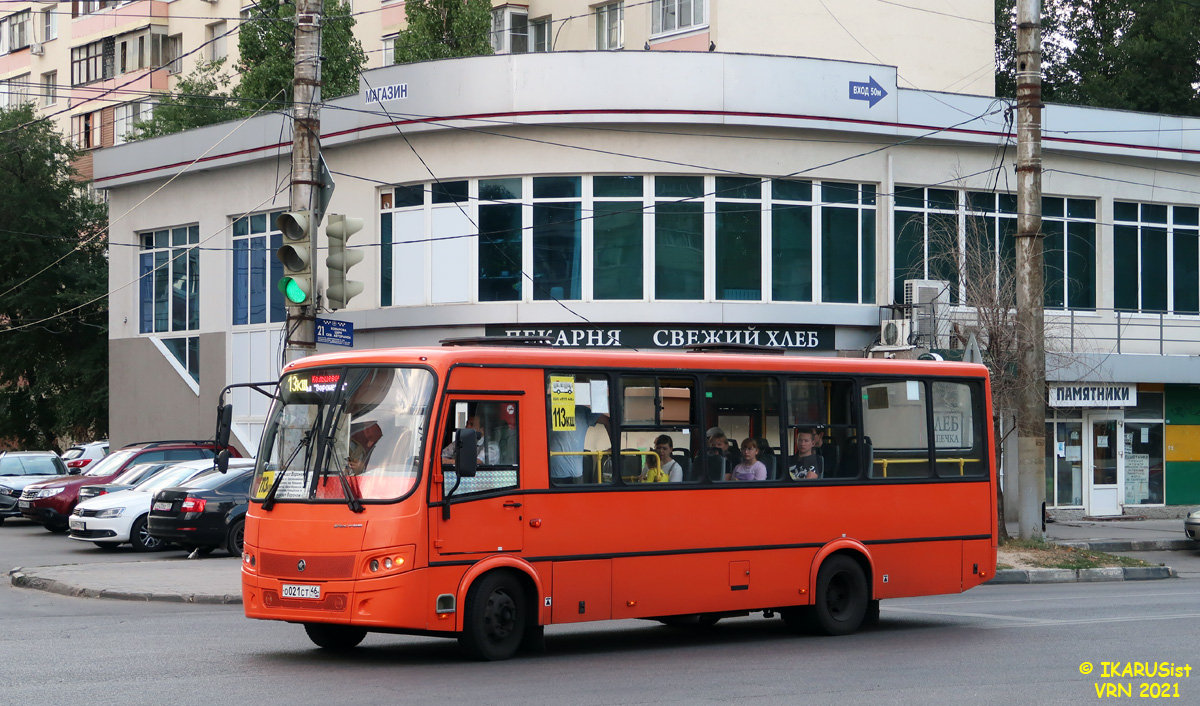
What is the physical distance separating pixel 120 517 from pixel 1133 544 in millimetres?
17930

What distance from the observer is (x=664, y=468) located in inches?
488

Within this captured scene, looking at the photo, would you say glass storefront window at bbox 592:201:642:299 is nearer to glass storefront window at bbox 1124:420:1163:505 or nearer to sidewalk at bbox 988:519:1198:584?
sidewalk at bbox 988:519:1198:584

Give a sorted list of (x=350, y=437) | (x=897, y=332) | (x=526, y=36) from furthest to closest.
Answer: (x=526, y=36) → (x=897, y=332) → (x=350, y=437)

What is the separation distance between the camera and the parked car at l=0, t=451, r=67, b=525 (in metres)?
31.1

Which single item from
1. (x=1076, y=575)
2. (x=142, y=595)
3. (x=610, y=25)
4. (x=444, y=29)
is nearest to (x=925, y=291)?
(x=1076, y=575)

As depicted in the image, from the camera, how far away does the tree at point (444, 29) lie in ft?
131

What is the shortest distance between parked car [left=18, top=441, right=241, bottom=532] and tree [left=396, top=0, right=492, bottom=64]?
50.5ft

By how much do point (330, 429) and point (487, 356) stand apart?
1.39m

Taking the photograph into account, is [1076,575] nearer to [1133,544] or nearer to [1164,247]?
[1133,544]

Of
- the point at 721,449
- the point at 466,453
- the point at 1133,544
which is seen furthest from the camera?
the point at 1133,544

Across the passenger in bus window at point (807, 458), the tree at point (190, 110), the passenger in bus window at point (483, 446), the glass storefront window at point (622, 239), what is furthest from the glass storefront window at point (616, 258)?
the tree at point (190, 110)

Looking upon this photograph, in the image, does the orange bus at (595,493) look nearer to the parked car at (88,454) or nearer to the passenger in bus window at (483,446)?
the passenger in bus window at (483,446)

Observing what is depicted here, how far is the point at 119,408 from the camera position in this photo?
37.3 metres

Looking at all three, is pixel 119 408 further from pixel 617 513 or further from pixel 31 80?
pixel 31 80
